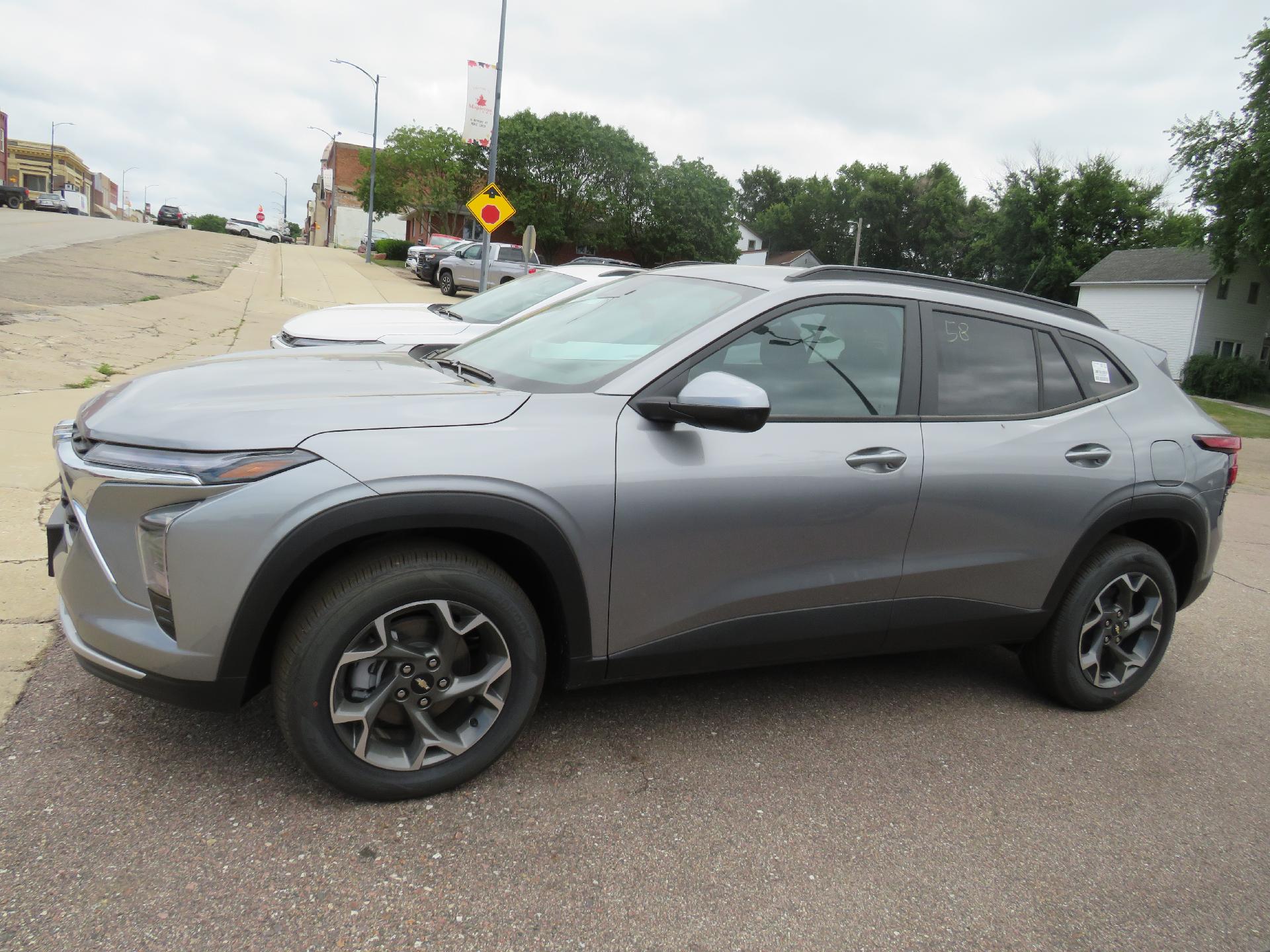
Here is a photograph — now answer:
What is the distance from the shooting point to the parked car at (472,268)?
93.5 ft

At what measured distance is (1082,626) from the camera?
387 cm

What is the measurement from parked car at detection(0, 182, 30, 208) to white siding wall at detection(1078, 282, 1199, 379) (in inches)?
2226

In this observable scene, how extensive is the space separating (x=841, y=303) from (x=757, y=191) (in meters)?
122

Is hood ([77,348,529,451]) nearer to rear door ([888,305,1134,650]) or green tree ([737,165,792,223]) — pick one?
rear door ([888,305,1134,650])

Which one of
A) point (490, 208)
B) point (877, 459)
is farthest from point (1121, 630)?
point (490, 208)

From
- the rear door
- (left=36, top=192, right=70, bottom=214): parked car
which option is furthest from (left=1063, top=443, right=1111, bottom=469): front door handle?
(left=36, top=192, right=70, bottom=214): parked car

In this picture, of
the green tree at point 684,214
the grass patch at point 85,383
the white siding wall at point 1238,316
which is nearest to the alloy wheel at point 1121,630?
the grass patch at point 85,383

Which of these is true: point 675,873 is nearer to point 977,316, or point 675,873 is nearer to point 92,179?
point 977,316

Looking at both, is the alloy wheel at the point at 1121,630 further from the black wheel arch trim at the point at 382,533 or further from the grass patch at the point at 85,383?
the grass patch at the point at 85,383

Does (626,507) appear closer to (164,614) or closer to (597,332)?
(597,332)

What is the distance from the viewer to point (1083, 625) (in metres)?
3.87

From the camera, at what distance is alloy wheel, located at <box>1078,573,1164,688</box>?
391cm

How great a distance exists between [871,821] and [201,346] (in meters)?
11.5

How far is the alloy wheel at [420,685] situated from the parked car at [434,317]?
4.41m
